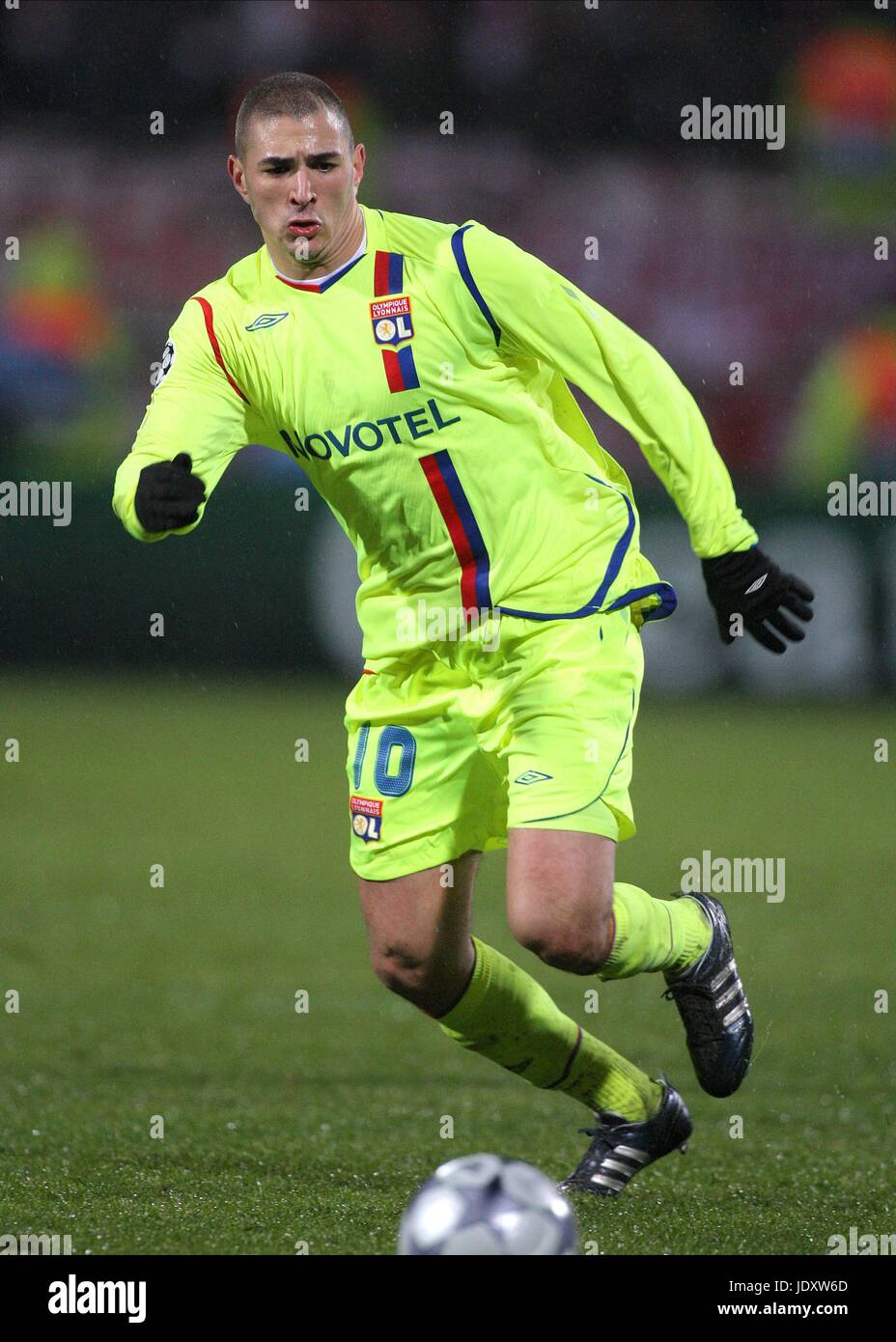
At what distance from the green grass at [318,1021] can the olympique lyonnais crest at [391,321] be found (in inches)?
69.5

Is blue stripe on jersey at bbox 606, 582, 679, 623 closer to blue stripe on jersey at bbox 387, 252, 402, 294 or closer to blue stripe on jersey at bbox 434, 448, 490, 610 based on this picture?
blue stripe on jersey at bbox 434, 448, 490, 610

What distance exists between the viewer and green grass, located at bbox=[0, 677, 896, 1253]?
3900 millimetres

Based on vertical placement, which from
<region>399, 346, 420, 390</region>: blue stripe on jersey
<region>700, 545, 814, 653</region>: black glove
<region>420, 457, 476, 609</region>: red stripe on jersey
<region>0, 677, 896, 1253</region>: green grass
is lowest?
<region>0, 677, 896, 1253</region>: green grass

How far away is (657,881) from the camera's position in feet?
25.3

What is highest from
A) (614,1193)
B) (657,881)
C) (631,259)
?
(631,259)

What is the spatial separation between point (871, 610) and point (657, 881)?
502cm

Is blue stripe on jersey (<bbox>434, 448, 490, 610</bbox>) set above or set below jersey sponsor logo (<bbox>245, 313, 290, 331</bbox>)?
below

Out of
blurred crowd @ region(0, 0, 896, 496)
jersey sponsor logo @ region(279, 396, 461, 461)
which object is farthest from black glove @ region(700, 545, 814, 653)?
blurred crowd @ region(0, 0, 896, 496)

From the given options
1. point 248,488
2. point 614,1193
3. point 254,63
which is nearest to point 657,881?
point 614,1193

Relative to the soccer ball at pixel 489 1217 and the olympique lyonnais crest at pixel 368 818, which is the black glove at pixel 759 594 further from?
the soccer ball at pixel 489 1217

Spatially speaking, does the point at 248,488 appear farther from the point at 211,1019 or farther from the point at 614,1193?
the point at 614,1193

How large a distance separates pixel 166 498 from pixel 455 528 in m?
0.61

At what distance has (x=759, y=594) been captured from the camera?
362cm

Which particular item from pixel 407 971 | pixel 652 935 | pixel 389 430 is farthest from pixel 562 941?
pixel 389 430
